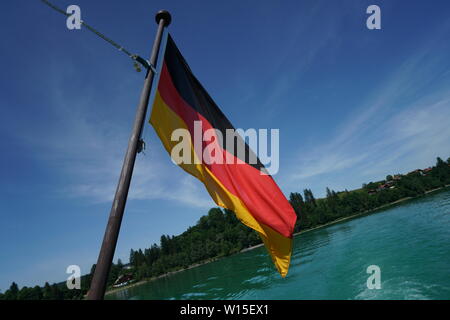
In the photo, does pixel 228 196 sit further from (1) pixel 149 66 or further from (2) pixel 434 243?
(2) pixel 434 243

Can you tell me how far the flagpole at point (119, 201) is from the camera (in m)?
2.20

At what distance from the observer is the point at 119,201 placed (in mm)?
2566

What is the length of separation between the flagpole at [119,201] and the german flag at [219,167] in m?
0.95

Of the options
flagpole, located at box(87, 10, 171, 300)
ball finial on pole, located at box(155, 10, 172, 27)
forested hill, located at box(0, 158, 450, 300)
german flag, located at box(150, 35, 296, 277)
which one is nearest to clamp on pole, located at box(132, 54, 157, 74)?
flagpole, located at box(87, 10, 171, 300)

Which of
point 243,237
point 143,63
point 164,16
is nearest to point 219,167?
point 143,63

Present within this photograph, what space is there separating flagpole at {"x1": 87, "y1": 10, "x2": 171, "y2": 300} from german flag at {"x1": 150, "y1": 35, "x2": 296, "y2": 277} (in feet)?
3.11

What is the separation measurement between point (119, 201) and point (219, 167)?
7.57 feet

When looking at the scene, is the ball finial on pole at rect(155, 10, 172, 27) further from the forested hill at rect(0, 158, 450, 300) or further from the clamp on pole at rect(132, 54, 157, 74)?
the forested hill at rect(0, 158, 450, 300)

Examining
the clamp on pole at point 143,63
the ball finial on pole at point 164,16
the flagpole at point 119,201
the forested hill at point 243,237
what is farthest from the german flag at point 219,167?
the forested hill at point 243,237

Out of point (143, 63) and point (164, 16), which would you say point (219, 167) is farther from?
point (164, 16)

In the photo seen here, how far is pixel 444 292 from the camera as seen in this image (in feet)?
48.7

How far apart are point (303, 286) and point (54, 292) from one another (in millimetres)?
116777

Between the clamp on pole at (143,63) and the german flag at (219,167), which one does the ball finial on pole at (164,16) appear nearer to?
the german flag at (219,167)
